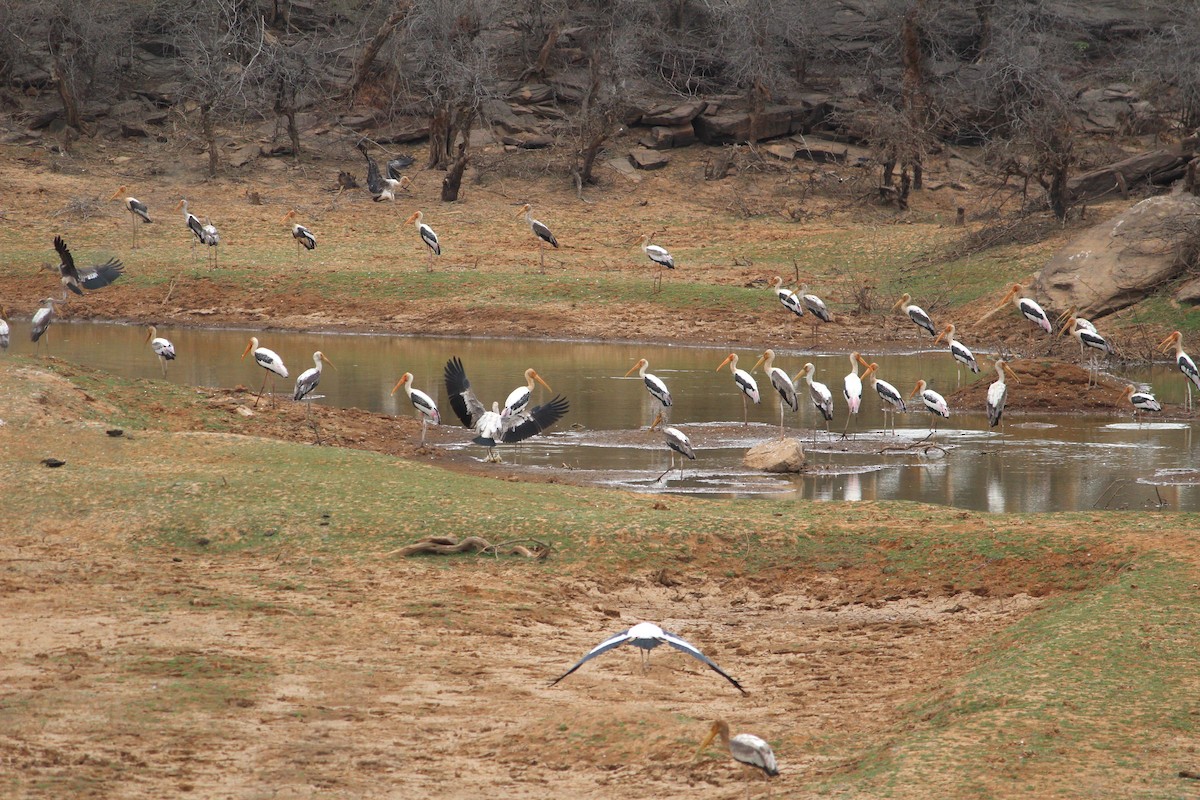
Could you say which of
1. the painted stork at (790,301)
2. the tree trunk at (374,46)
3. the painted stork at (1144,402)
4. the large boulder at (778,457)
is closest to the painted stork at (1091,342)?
the painted stork at (1144,402)

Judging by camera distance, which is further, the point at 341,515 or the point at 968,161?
the point at 968,161

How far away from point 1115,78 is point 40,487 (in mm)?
35623

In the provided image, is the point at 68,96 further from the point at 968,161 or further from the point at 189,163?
the point at 968,161

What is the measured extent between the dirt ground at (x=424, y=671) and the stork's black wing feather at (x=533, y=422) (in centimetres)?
529

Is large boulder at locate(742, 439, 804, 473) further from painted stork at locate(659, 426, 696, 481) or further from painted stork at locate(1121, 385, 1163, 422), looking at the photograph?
painted stork at locate(1121, 385, 1163, 422)

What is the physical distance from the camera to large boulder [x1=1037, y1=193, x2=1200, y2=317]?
78.8 feet

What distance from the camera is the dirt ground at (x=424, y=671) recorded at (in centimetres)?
571

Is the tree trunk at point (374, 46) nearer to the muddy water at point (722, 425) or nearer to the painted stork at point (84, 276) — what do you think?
the muddy water at point (722, 425)

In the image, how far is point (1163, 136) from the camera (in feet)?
115

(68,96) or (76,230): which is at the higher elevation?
(68,96)

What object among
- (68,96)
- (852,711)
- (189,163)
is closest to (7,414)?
(852,711)

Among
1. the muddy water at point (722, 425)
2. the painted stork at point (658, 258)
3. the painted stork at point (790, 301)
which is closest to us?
the muddy water at point (722, 425)

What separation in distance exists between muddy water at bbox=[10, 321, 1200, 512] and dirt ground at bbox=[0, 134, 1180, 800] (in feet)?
14.4

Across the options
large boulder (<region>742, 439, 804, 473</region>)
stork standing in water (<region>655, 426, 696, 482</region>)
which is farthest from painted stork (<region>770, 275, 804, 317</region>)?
stork standing in water (<region>655, 426, 696, 482</region>)
